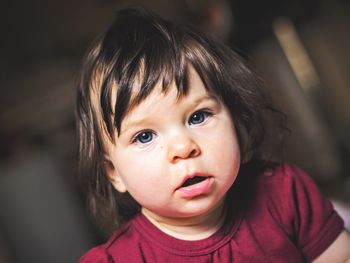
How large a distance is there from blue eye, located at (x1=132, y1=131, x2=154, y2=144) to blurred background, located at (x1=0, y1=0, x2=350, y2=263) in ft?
4.74

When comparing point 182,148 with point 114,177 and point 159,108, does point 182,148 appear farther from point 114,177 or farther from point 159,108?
point 114,177

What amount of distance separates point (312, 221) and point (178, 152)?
1.14 feet

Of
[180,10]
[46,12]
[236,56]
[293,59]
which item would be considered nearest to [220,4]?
[180,10]

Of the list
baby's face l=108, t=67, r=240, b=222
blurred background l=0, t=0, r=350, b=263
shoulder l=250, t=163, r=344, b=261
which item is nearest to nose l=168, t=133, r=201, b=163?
baby's face l=108, t=67, r=240, b=222

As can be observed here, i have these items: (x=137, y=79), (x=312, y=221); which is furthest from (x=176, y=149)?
(x=312, y=221)

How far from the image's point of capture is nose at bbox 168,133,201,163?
1.65ft

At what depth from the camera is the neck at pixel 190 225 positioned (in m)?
0.61

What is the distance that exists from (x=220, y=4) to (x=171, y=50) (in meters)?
1.66

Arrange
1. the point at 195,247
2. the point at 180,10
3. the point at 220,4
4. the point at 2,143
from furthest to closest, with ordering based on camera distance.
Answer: the point at 180,10 → the point at 220,4 → the point at 2,143 → the point at 195,247

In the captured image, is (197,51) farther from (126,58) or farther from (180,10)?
(180,10)

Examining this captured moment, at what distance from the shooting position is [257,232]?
654mm

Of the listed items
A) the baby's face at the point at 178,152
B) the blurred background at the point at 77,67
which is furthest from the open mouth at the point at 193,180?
the blurred background at the point at 77,67

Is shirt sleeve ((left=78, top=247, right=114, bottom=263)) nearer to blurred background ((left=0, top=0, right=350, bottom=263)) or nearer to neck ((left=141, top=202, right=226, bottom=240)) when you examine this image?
neck ((left=141, top=202, right=226, bottom=240))

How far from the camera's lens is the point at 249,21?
2137 millimetres
